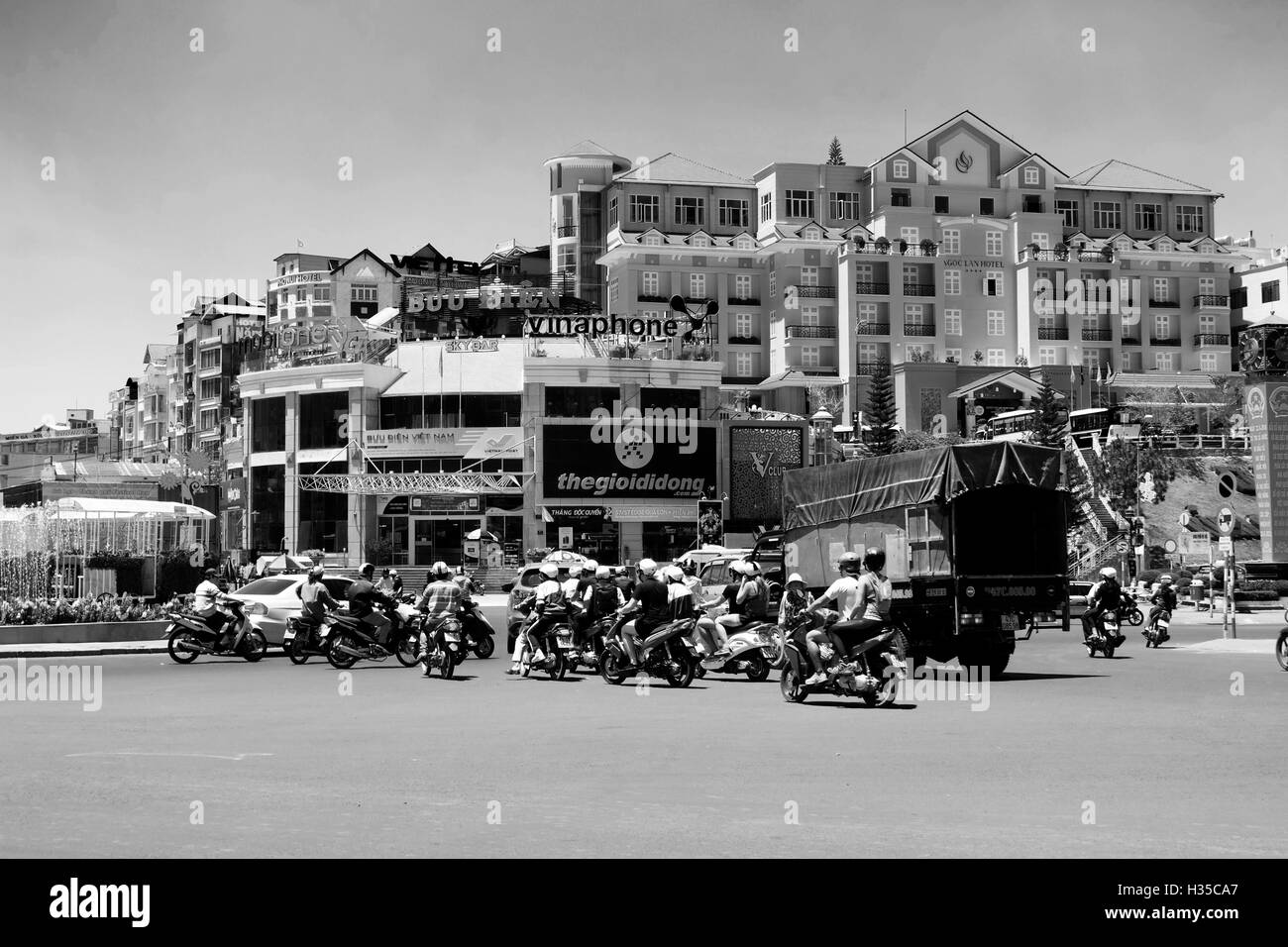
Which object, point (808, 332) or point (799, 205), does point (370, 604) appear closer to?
point (808, 332)

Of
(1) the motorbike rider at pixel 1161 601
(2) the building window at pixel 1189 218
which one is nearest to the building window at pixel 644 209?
(2) the building window at pixel 1189 218

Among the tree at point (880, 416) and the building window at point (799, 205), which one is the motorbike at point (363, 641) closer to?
the tree at point (880, 416)

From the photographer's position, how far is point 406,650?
2373 centimetres

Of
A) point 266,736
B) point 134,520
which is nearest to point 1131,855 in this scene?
point 266,736

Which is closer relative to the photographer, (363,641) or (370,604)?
(363,641)

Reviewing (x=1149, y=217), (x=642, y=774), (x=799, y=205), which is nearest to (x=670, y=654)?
(x=642, y=774)

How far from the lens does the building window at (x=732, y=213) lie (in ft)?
297

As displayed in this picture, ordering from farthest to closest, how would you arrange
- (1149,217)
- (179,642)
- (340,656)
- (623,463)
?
(1149,217)
(623,463)
(179,642)
(340,656)

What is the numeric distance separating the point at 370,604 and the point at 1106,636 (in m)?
12.6

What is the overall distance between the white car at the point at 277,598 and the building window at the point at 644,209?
211ft

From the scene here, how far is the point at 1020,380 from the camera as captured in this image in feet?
265

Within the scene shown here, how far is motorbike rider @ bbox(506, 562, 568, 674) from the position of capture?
21.1 meters

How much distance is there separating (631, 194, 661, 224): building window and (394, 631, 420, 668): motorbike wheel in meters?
67.9
